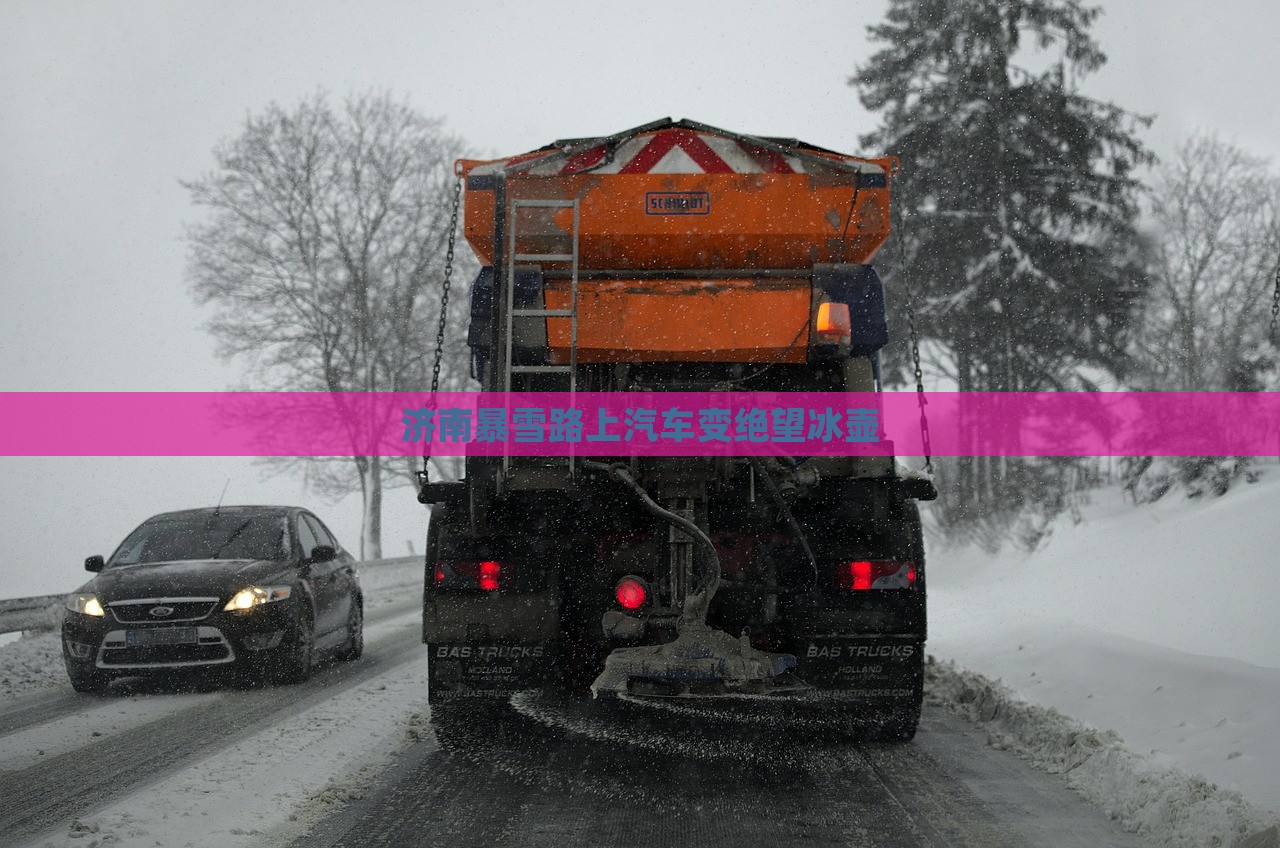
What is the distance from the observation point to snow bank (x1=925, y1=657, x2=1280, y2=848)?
450cm

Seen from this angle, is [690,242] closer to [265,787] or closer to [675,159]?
[675,159]

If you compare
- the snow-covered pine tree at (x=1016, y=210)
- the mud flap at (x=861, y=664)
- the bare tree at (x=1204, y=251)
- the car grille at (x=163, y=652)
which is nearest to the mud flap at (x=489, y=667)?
the mud flap at (x=861, y=664)

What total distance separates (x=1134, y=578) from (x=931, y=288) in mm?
10907

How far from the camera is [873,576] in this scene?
6.17 meters

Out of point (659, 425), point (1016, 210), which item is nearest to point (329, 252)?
point (1016, 210)

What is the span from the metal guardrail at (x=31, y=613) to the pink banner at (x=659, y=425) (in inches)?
172

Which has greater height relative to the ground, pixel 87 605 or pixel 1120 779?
pixel 87 605

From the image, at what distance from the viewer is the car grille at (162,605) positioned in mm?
8992

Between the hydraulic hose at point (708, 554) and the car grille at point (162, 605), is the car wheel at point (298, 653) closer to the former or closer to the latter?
the car grille at point (162, 605)

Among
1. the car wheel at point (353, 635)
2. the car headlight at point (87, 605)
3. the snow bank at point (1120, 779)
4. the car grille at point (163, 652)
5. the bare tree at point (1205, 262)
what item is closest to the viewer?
the snow bank at point (1120, 779)

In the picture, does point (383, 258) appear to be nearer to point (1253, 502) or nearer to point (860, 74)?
point (860, 74)

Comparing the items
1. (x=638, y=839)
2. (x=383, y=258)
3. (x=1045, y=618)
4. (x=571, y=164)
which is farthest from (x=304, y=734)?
(x=383, y=258)

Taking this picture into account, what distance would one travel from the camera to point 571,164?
6.45m

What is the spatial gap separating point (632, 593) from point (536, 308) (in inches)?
61.4
